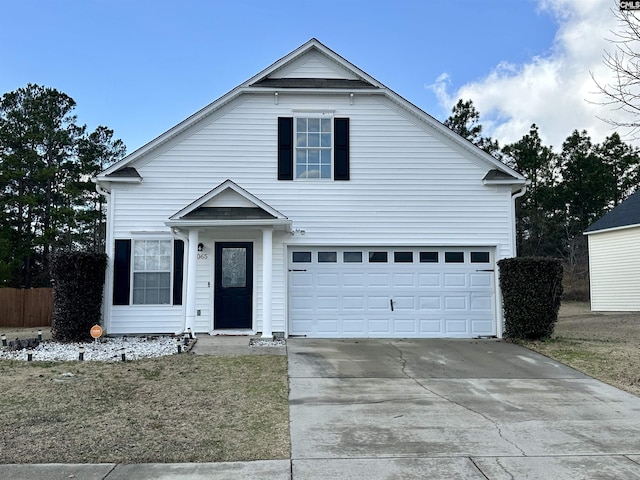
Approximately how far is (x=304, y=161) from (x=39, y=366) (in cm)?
735

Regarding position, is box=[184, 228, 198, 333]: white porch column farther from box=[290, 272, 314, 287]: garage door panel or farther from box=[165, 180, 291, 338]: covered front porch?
box=[290, 272, 314, 287]: garage door panel

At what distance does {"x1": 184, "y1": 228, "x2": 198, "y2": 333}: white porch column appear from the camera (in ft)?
40.2

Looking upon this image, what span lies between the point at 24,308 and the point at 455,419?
688 inches

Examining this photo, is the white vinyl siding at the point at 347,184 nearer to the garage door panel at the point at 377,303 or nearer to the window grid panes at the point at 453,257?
the window grid panes at the point at 453,257

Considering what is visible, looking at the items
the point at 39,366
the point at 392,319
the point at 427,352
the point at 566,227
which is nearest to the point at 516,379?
the point at 427,352

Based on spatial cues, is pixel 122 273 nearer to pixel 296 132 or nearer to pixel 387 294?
pixel 296 132

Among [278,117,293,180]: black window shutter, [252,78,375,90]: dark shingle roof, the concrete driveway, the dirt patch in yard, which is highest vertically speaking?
[252,78,375,90]: dark shingle roof

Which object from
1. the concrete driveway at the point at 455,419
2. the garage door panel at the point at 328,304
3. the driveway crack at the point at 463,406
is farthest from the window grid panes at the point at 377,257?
the driveway crack at the point at 463,406

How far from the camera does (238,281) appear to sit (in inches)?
508

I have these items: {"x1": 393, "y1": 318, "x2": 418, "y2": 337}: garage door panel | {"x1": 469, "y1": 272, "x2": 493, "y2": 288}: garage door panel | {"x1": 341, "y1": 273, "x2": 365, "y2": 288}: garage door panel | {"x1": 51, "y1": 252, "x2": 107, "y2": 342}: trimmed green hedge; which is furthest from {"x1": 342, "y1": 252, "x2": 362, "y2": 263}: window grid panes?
{"x1": 51, "y1": 252, "x2": 107, "y2": 342}: trimmed green hedge

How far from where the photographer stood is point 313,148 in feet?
44.0

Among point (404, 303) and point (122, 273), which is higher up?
point (122, 273)

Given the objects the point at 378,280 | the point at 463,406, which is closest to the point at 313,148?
the point at 378,280

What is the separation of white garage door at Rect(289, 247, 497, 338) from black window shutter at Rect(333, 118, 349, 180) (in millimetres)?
1877
